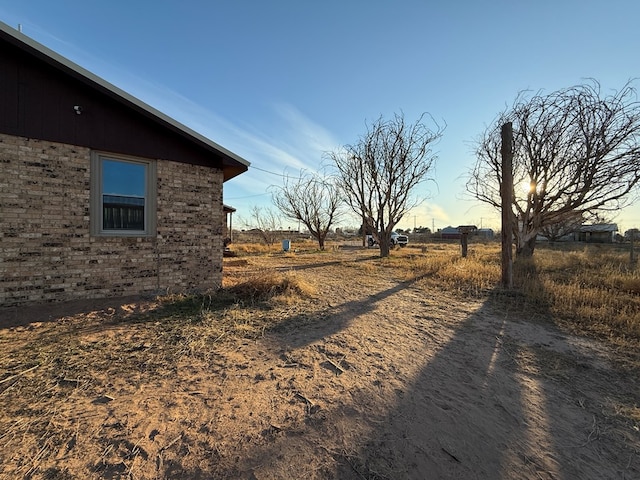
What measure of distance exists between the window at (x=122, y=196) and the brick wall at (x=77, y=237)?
0.47ft

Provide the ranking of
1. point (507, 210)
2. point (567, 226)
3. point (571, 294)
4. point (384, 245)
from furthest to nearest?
1. point (567, 226)
2. point (384, 245)
3. point (507, 210)
4. point (571, 294)

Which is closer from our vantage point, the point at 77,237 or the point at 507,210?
the point at 77,237

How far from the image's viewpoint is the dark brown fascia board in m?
4.89

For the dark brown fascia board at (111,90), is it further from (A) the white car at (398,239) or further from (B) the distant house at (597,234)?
(B) the distant house at (597,234)

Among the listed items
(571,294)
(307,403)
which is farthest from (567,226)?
(307,403)

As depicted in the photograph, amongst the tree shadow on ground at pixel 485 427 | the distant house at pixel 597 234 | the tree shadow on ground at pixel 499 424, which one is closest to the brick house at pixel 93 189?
the tree shadow on ground at pixel 485 427

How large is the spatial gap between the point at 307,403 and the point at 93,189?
5.79 metres

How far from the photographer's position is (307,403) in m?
2.61

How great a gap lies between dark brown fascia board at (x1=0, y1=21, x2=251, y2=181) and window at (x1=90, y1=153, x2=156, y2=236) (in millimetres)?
970

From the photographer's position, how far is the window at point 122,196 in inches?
225

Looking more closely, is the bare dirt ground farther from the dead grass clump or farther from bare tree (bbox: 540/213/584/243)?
bare tree (bbox: 540/213/584/243)

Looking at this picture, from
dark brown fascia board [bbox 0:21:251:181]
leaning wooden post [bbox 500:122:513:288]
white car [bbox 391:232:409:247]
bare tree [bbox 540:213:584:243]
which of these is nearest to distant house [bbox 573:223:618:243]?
bare tree [bbox 540:213:584:243]

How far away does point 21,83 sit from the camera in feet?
16.6

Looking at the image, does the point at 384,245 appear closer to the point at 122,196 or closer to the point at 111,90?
the point at 122,196
